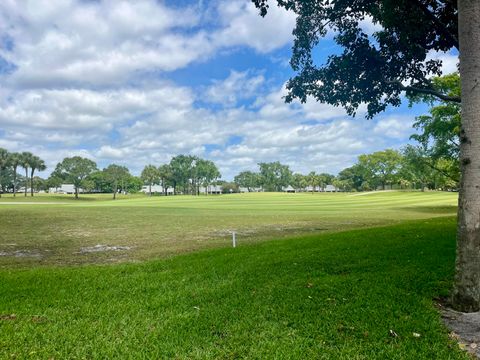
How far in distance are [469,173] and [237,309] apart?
14.2 feet

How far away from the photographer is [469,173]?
580 cm

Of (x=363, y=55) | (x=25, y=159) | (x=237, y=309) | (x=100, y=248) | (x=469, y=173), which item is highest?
(x=25, y=159)

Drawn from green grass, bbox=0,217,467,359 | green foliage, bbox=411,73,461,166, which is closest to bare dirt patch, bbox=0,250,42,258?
green grass, bbox=0,217,467,359

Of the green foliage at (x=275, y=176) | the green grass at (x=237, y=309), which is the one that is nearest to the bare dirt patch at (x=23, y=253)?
the green grass at (x=237, y=309)

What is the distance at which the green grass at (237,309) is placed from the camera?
16.0 feet

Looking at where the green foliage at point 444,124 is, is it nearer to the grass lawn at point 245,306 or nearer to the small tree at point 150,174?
the grass lawn at point 245,306

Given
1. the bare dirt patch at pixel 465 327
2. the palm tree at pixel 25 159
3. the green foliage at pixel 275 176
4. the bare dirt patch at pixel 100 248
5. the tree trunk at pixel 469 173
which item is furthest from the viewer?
the green foliage at pixel 275 176

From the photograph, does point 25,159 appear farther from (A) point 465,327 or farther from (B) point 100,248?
(A) point 465,327

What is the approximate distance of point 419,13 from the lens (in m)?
11.3

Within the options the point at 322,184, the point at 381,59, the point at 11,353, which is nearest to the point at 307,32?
the point at 381,59

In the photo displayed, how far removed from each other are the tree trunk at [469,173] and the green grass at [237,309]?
65 centimetres

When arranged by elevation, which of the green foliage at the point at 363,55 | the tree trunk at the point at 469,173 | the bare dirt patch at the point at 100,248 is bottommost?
the bare dirt patch at the point at 100,248

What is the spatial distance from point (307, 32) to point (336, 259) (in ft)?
25.5

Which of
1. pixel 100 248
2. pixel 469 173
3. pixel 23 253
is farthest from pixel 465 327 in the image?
pixel 23 253
